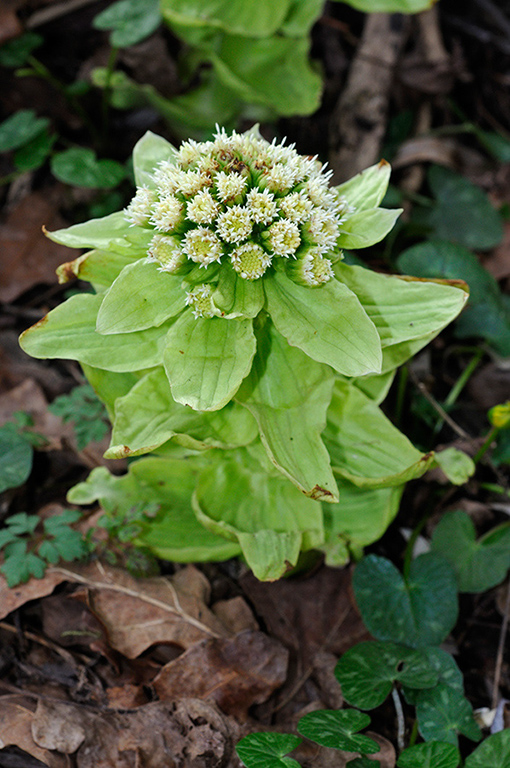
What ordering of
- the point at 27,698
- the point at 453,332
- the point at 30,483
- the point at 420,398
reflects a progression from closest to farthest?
the point at 27,698
the point at 30,483
the point at 420,398
the point at 453,332

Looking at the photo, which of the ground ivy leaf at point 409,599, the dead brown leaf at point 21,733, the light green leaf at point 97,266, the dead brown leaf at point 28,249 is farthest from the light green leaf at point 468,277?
the dead brown leaf at point 21,733

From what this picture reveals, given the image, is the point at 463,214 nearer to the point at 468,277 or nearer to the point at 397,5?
the point at 468,277

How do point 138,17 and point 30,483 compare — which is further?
point 138,17

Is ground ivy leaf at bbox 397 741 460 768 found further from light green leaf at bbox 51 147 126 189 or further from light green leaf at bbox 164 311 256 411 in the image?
light green leaf at bbox 51 147 126 189

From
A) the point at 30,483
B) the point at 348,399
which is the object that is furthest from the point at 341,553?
the point at 30,483

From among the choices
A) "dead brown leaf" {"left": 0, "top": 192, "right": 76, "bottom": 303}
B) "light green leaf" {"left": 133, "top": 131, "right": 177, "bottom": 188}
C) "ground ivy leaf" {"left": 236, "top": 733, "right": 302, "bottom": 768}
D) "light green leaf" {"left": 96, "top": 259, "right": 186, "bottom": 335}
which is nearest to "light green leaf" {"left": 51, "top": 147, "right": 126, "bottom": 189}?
"dead brown leaf" {"left": 0, "top": 192, "right": 76, "bottom": 303}

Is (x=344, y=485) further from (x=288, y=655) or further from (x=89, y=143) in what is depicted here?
(x=89, y=143)

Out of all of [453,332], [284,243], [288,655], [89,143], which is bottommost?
[288,655]

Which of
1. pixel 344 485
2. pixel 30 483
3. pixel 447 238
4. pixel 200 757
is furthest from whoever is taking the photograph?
pixel 447 238
